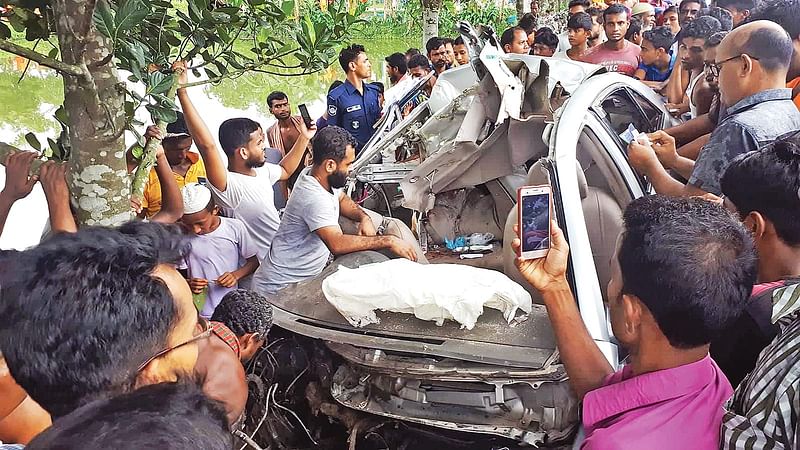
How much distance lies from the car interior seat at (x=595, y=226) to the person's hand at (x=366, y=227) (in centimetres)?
97

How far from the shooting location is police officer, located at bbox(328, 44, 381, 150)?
22.7ft

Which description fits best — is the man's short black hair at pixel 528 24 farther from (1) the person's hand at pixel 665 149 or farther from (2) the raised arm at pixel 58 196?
(2) the raised arm at pixel 58 196

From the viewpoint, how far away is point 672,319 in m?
1.69

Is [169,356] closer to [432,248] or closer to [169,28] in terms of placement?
[169,28]

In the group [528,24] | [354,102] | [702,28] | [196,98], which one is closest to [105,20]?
[702,28]

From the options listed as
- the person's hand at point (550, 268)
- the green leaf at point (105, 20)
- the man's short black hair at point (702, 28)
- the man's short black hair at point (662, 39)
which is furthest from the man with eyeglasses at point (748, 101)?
the man's short black hair at point (662, 39)

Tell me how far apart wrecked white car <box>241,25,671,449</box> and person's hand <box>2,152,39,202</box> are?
116 centimetres

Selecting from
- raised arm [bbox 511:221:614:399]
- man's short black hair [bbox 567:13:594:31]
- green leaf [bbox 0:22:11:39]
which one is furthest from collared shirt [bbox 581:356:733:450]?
man's short black hair [bbox 567:13:594:31]

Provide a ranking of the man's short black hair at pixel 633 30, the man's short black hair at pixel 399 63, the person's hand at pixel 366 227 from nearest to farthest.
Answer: the person's hand at pixel 366 227, the man's short black hair at pixel 633 30, the man's short black hair at pixel 399 63

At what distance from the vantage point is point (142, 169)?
8.14 ft

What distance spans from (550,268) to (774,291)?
0.71m

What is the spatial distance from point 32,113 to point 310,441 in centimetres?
1166

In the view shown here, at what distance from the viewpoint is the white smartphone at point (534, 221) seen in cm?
210

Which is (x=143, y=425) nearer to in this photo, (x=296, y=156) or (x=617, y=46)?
(x=296, y=156)
